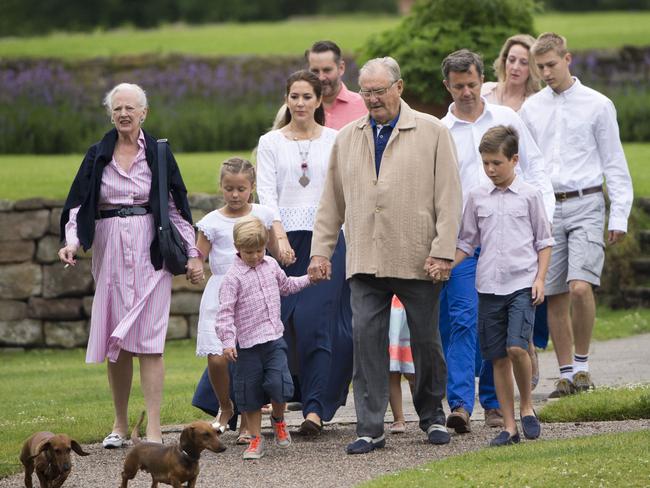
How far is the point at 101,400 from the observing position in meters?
10.2

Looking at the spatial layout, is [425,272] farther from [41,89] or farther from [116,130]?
[41,89]

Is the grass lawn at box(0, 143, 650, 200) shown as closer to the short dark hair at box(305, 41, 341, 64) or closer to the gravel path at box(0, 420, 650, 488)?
the short dark hair at box(305, 41, 341, 64)

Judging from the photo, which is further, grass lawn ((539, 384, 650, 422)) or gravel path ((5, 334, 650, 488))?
grass lawn ((539, 384, 650, 422))

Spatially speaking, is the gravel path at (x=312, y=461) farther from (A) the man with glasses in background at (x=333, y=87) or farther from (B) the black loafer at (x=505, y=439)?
(A) the man with glasses in background at (x=333, y=87)

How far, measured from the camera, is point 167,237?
7801 millimetres

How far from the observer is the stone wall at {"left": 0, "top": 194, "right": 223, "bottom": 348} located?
13383mm

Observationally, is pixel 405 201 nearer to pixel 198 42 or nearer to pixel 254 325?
pixel 254 325

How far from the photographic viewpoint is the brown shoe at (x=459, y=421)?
308 inches

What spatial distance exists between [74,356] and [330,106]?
5171 millimetres

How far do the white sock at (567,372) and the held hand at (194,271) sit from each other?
2550mm

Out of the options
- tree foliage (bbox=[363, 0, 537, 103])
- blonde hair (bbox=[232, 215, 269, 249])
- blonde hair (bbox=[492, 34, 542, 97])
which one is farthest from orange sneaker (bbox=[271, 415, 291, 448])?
tree foliage (bbox=[363, 0, 537, 103])

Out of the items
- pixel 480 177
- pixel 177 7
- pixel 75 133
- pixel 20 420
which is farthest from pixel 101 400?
pixel 177 7

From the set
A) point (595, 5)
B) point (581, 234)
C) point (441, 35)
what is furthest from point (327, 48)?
point (595, 5)

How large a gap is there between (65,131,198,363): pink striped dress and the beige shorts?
271cm
